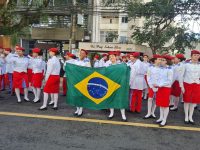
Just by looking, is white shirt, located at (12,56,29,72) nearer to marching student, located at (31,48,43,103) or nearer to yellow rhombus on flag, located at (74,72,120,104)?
marching student, located at (31,48,43,103)

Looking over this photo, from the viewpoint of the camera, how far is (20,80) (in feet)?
34.7

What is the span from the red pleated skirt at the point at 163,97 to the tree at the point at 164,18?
1131cm

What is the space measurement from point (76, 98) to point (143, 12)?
11.6 m

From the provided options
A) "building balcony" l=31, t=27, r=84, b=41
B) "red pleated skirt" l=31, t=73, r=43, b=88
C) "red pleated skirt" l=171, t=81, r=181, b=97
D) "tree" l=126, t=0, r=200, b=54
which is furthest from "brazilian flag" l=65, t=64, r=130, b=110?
"building balcony" l=31, t=27, r=84, b=41

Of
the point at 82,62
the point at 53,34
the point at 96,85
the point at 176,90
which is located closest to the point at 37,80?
the point at 82,62

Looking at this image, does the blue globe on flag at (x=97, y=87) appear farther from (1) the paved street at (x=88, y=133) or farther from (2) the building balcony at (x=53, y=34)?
(2) the building balcony at (x=53, y=34)

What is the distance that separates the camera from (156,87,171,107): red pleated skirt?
8016 mm

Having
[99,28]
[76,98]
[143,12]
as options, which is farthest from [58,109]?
[99,28]

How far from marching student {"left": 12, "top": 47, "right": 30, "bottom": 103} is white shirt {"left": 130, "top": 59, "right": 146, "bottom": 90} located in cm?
367

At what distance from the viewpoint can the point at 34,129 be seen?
7.43 metres

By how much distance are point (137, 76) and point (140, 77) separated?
114 millimetres

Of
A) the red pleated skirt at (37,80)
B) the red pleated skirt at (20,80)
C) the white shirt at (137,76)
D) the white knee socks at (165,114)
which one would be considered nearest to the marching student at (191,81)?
the white knee socks at (165,114)

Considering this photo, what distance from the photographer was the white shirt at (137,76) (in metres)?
9.22

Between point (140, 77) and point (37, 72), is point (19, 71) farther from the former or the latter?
point (140, 77)
